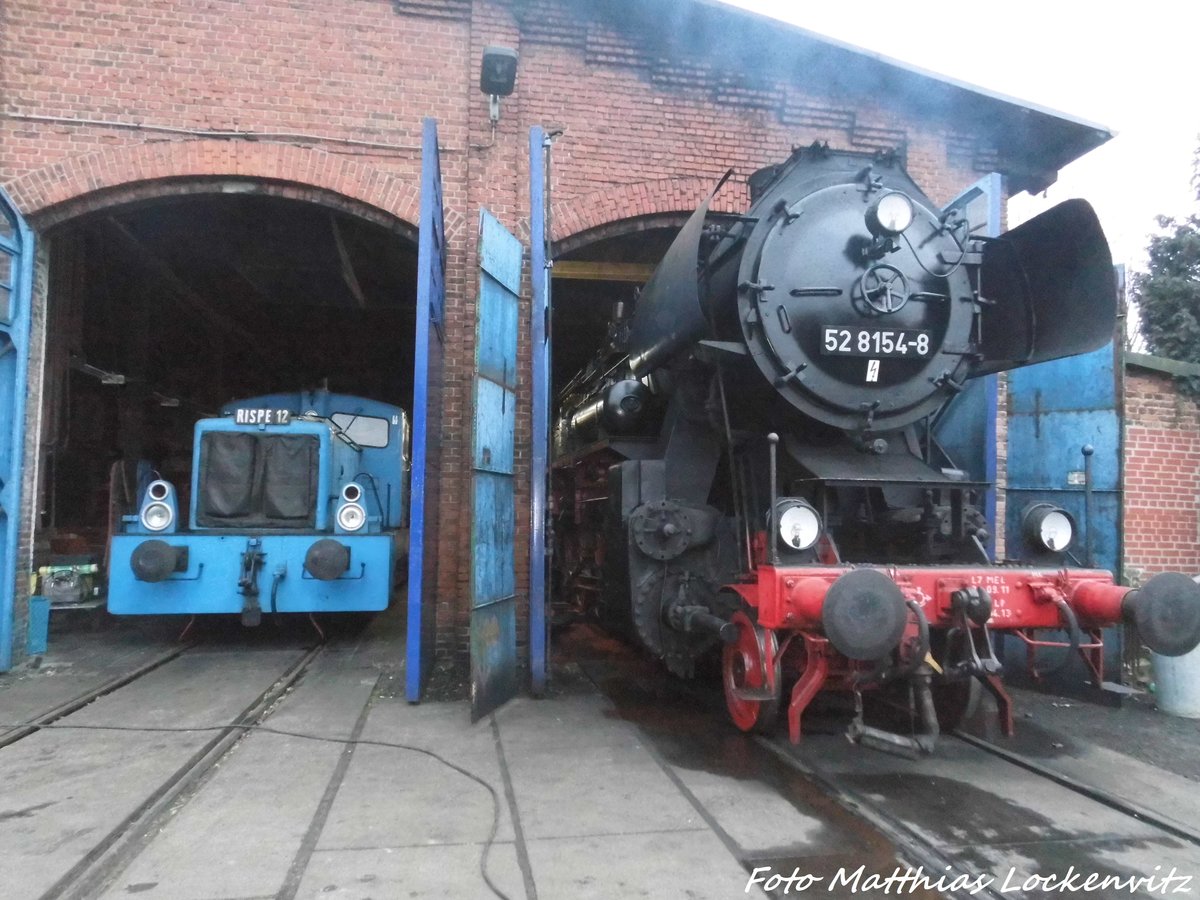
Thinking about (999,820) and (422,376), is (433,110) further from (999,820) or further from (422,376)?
(999,820)

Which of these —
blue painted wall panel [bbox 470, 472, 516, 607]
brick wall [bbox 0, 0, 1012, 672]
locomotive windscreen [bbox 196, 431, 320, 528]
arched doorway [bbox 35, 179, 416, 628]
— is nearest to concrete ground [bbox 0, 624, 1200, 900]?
blue painted wall panel [bbox 470, 472, 516, 607]

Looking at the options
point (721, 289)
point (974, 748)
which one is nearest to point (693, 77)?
point (721, 289)

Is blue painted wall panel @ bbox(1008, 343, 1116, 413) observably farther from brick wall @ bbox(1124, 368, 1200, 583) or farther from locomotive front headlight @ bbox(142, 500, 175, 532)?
locomotive front headlight @ bbox(142, 500, 175, 532)

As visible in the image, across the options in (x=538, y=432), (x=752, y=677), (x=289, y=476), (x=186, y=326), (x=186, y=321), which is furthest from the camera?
(x=186, y=326)

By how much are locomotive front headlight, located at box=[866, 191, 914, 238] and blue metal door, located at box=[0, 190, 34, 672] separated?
6139mm

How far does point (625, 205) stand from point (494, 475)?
2884mm

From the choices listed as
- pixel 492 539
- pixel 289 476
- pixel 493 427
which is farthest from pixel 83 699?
pixel 493 427

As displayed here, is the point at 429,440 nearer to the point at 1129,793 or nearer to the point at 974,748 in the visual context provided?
the point at 974,748

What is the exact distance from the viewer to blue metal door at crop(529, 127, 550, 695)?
5711 mm

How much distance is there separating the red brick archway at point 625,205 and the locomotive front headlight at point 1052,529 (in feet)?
12.9

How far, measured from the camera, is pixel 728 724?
202 inches

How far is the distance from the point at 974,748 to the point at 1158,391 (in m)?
3.87

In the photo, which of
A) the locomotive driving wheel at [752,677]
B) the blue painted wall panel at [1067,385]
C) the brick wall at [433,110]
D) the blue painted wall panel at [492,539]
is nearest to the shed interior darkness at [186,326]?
the brick wall at [433,110]

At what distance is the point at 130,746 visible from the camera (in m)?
4.57
